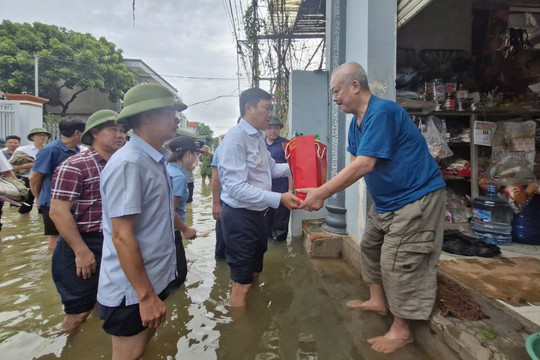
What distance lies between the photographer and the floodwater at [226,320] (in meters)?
2.29

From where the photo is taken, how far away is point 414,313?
7.11ft

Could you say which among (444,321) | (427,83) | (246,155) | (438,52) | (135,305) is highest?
(438,52)

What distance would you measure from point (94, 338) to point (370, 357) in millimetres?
2032

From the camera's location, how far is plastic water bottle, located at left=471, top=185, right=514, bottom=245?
363 cm

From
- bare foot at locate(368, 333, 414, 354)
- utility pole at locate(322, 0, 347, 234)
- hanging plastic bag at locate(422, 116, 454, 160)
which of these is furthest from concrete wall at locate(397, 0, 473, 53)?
bare foot at locate(368, 333, 414, 354)

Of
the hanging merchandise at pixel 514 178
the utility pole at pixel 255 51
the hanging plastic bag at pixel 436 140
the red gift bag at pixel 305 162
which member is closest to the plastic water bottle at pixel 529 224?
the hanging merchandise at pixel 514 178

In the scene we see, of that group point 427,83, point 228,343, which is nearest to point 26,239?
point 228,343

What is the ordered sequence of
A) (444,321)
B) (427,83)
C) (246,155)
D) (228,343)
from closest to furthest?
(444,321)
(228,343)
(246,155)
(427,83)

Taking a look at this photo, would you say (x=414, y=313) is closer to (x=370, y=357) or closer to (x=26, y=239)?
(x=370, y=357)

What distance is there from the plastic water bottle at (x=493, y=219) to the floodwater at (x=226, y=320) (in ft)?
5.32

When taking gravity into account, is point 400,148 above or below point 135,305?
above

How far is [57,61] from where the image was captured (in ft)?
60.4

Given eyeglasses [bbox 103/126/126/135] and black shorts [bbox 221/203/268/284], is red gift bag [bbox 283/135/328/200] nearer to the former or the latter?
black shorts [bbox 221/203/268/284]

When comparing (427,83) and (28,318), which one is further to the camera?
(427,83)
